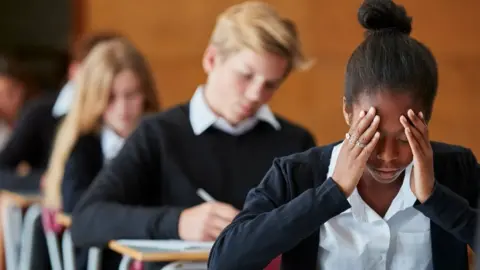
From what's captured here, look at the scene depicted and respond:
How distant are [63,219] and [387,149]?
5.86 ft

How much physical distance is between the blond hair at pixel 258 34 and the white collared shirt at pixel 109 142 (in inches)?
33.9

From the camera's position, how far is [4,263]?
13.7 feet

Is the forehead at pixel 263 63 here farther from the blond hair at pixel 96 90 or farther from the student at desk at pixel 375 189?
the blond hair at pixel 96 90

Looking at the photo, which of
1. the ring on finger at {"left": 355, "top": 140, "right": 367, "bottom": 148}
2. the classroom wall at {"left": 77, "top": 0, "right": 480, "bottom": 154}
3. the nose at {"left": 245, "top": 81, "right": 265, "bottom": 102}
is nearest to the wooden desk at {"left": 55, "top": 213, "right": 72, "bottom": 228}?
the nose at {"left": 245, "top": 81, "right": 265, "bottom": 102}

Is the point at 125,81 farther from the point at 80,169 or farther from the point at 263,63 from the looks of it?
the point at 263,63

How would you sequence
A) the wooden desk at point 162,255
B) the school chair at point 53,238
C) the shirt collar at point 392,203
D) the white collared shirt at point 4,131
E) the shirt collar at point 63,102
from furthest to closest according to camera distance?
the white collared shirt at point 4,131, the shirt collar at point 63,102, the school chair at point 53,238, the wooden desk at point 162,255, the shirt collar at point 392,203

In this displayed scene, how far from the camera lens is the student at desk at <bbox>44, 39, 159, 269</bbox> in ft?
11.1

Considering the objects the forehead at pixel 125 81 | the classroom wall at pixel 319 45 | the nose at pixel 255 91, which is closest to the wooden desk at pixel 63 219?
the forehead at pixel 125 81

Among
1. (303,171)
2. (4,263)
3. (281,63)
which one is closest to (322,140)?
(4,263)

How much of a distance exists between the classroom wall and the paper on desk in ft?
5.76

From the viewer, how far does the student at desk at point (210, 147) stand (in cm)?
250

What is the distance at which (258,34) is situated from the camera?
2.51 m

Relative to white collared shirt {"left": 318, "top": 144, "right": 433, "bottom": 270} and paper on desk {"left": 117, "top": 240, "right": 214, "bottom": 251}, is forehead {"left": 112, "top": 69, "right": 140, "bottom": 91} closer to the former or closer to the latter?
paper on desk {"left": 117, "top": 240, "right": 214, "bottom": 251}

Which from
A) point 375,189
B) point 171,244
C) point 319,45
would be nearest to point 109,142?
point 171,244
